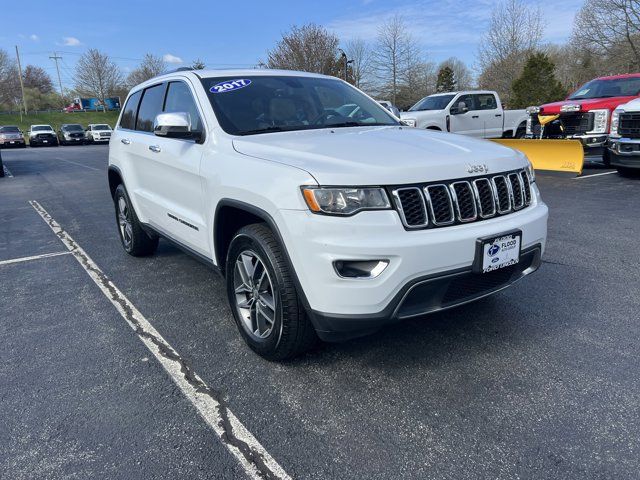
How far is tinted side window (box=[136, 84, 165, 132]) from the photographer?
4418 millimetres

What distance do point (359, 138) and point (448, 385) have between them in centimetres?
157

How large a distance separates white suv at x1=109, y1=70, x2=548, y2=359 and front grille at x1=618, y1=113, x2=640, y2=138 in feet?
24.3

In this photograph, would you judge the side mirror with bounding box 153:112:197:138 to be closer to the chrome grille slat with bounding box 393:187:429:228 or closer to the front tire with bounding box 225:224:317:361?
the front tire with bounding box 225:224:317:361

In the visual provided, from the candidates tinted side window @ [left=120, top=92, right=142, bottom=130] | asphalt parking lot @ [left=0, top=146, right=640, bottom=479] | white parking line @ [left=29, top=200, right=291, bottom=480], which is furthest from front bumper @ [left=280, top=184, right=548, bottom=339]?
tinted side window @ [left=120, top=92, right=142, bottom=130]

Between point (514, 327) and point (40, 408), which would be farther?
point (514, 327)

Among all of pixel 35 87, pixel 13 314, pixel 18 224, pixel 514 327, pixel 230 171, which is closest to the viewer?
pixel 230 171

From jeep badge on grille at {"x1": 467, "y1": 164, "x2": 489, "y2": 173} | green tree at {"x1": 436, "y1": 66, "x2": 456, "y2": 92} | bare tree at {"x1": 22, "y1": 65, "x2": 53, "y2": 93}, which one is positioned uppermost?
bare tree at {"x1": 22, "y1": 65, "x2": 53, "y2": 93}

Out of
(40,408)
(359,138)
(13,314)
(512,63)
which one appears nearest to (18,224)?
(13,314)

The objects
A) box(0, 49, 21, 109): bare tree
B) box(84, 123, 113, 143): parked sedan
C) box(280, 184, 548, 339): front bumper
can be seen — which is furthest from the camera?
box(0, 49, 21, 109): bare tree

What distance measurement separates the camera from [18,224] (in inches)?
302

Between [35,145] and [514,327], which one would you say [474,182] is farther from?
[35,145]

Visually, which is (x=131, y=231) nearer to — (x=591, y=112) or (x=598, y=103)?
(x=591, y=112)

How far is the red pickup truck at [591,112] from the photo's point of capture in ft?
34.5

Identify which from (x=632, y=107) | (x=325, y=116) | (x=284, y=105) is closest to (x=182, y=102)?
(x=284, y=105)
